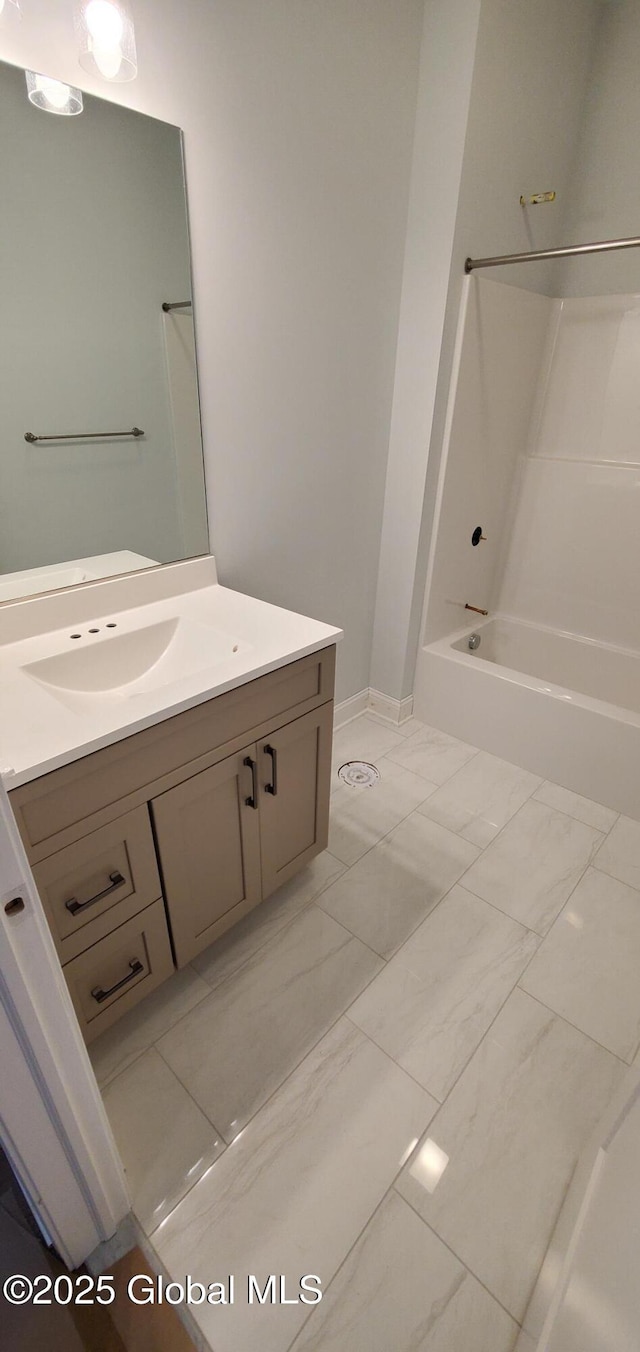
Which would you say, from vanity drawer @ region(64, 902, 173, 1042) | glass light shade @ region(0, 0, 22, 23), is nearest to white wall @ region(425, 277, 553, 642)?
glass light shade @ region(0, 0, 22, 23)

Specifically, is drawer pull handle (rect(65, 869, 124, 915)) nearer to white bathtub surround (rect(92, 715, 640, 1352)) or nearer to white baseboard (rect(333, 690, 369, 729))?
white bathtub surround (rect(92, 715, 640, 1352))

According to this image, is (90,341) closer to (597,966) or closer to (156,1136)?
(156,1136)

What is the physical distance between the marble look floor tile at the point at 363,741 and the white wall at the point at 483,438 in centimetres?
45

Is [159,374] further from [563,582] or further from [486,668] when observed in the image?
[563,582]

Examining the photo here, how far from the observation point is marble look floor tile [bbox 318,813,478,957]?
4.98 ft

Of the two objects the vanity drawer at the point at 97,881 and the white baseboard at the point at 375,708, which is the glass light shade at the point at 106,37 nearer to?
the vanity drawer at the point at 97,881

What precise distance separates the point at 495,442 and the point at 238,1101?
2.31 metres

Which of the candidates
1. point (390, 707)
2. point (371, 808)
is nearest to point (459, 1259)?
point (371, 808)

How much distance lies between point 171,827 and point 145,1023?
55 centimetres

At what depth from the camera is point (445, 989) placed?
4.47 ft

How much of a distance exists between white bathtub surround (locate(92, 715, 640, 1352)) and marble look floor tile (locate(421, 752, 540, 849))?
0.45 ft

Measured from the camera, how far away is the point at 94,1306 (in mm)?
886

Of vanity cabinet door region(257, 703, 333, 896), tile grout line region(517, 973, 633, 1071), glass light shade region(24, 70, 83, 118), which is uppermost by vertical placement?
glass light shade region(24, 70, 83, 118)

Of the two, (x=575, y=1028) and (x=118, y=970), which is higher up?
(x=118, y=970)
